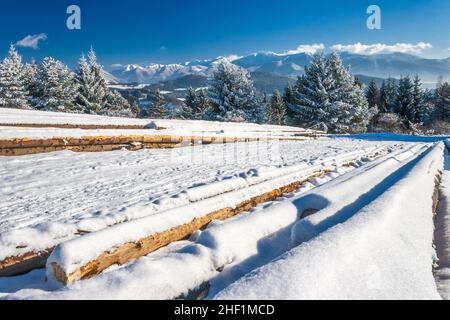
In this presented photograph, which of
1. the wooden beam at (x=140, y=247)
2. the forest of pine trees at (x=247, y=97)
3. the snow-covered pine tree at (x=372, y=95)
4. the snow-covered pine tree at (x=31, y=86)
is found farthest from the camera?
the snow-covered pine tree at (x=372, y=95)

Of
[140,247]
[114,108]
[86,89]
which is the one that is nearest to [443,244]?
[140,247]

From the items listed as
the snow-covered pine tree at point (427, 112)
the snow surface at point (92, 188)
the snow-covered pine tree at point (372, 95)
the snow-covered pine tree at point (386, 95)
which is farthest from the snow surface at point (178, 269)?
the snow-covered pine tree at point (372, 95)

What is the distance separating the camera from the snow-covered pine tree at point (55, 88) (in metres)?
29.3

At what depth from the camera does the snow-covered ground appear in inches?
43.5

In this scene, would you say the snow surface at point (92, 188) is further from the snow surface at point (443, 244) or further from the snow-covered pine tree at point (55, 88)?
the snow-covered pine tree at point (55, 88)

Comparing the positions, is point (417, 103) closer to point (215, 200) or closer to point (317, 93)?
point (317, 93)

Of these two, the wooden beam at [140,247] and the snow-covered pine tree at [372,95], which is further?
the snow-covered pine tree at [372,95]

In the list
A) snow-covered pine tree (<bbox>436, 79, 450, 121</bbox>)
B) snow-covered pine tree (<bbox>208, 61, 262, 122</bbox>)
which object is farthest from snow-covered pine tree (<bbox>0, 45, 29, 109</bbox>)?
snow-covered pine tree (<bbox>436, 79, 450, 121</bbox>)

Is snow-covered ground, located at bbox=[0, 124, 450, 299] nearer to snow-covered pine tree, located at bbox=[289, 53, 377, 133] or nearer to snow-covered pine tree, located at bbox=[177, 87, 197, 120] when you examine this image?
snow-covered pine tree, located at bbox=[289, 53, 377, 133]

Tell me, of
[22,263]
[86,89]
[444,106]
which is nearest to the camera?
[22,263]

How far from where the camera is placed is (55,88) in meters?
29.3

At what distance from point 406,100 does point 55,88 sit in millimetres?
38962

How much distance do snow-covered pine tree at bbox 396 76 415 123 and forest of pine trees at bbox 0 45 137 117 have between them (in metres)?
33.6
